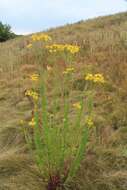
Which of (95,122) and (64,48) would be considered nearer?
(64,48)

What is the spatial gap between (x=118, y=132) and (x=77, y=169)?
93 centimetres

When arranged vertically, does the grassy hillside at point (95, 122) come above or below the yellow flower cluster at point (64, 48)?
below

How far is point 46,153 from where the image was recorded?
420cm

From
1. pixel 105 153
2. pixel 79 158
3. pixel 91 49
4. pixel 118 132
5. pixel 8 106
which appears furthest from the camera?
pixel 91 49

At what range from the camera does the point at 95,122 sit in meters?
5.33

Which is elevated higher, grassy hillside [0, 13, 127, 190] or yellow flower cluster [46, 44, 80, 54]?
yellow flower cluster [46, 44, 80, 54]

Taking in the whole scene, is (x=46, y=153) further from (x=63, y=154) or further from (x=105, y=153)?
(x=105, y=153)

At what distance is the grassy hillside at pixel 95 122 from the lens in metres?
4.39

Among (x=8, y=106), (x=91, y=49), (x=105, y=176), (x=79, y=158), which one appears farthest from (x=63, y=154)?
(x=91, y=49)

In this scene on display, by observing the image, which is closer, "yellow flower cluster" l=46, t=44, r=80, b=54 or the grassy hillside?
"yellow flower cluster" l=46, t=44, r=80, b=54

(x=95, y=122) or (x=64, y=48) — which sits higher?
(x=64, y=48)

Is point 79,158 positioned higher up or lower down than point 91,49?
lower down

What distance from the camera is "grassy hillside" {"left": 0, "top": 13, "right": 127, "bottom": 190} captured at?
4.39 m

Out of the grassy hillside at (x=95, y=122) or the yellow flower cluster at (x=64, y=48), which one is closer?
the yellow flower cluster at (x=64, y=48)
